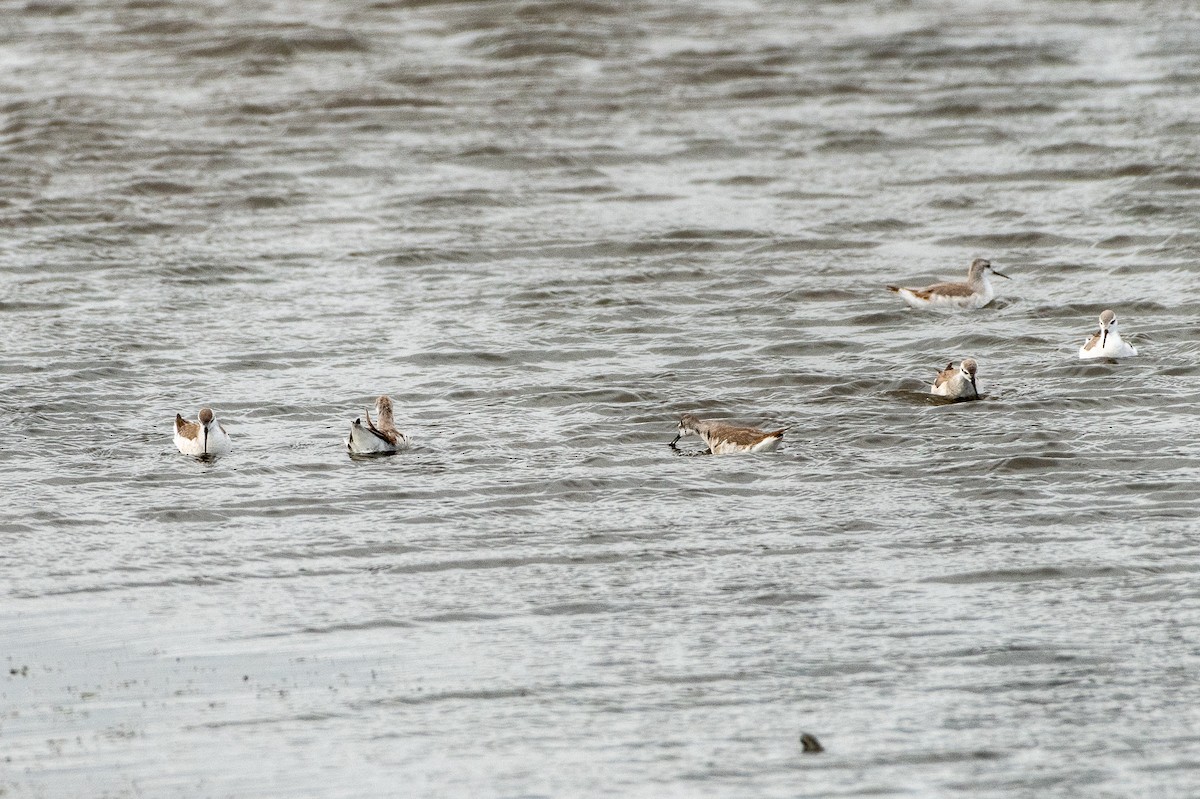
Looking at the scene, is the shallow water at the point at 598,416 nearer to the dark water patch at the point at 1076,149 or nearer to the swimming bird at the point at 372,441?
the dark water patch at the point at 1076,149

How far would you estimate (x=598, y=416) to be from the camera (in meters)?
14.4

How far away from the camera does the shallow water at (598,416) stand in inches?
343

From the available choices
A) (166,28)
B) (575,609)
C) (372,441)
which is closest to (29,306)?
(372,441)

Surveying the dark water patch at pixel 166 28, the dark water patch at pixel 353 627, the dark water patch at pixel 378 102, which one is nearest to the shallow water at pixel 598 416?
the dark water patch at pixel 353 627

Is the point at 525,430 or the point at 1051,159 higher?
the point at 1051,159

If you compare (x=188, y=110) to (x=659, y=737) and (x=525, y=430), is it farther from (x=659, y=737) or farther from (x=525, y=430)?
(x=659, y=737)

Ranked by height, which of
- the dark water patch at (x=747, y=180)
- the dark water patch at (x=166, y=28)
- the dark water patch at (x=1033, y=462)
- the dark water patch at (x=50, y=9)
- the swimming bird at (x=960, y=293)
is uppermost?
the dark water patch at (x=50, y=9)

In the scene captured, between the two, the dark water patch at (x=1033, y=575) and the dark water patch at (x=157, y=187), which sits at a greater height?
the dark water patch at (x=157, y=187)

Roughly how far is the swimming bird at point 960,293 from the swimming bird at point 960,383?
2.84 metres

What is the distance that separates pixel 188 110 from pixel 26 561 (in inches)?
639

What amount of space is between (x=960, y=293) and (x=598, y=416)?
4.48 metres

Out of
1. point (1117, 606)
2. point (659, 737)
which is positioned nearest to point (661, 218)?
point (1117, 606)

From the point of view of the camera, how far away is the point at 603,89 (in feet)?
88.9

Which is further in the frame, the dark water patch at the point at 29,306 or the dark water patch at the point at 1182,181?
the dark water patch at the point at 1182,181
